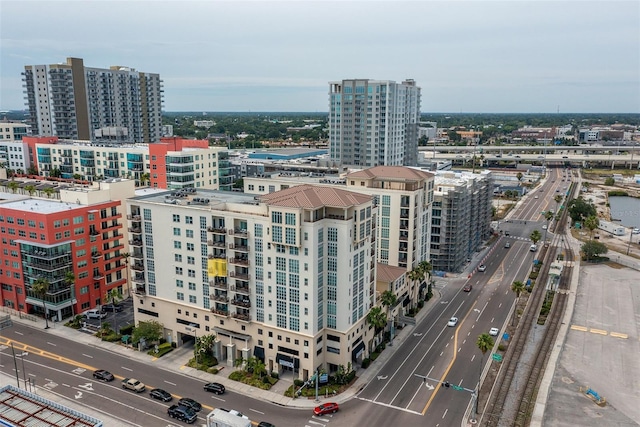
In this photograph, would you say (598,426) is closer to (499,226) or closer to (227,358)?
(227,358)

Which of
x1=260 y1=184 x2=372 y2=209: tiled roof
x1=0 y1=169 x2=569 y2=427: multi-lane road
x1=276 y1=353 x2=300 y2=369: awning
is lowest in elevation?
x1=0 y1=169 x2=569 y2=427: multi-lane road

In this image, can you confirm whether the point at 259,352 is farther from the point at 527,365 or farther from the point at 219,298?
the point at 527,365

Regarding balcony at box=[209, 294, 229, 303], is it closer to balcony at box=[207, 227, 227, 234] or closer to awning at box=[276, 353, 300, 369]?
balcony at box=[207, 227, 227, 234]

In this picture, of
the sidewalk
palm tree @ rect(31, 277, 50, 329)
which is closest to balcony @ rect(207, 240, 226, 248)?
the sidewalk

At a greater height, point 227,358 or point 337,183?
point 337,183

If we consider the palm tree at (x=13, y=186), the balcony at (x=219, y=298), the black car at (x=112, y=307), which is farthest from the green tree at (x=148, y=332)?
the palm tree at (x=13, y=186)

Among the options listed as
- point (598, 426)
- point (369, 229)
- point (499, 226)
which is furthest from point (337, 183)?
point (499, 226)
